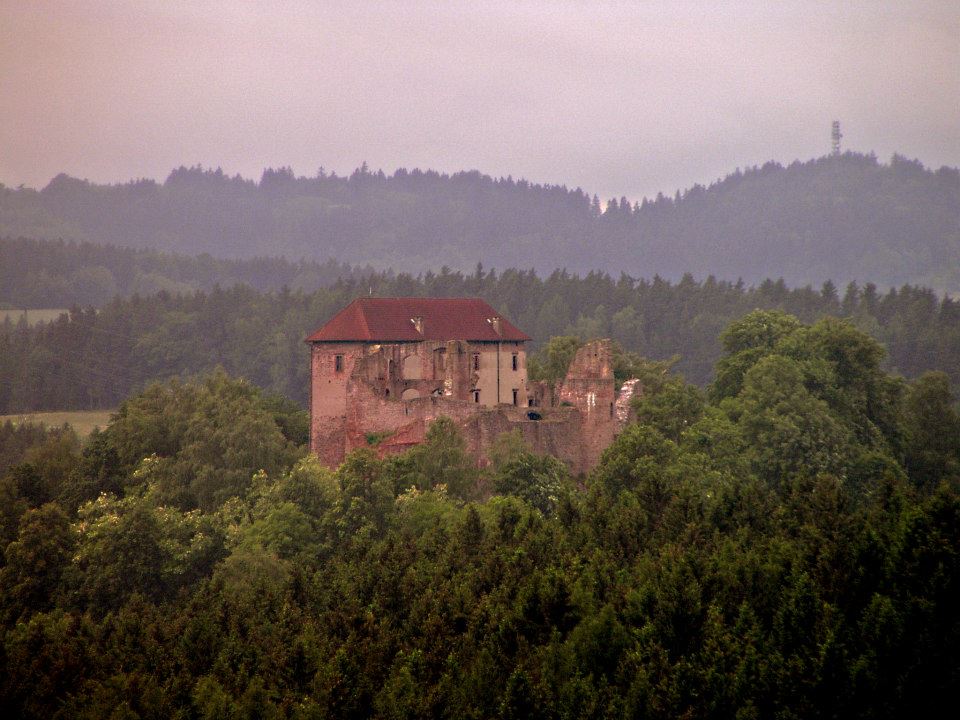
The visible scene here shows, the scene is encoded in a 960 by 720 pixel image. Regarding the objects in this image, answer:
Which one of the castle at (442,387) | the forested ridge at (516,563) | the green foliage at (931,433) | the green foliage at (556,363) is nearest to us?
the forested ridge at (516,563)

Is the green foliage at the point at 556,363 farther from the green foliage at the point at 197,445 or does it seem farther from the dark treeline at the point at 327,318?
the dark treeline at the point at 327,318

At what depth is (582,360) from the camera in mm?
69562

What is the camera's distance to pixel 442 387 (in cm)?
6875

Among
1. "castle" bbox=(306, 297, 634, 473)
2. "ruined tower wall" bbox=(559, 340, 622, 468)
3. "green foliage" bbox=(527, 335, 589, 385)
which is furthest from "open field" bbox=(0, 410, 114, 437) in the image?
"ruined tower wall" bbox=(559, 340, 622, 468)

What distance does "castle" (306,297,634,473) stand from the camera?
65.8 metres

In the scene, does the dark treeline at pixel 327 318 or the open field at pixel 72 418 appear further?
the dark treeline at pixel 327 318

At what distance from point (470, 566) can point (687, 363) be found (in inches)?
4527

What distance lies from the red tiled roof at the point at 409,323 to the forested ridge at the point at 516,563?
21.9 ft

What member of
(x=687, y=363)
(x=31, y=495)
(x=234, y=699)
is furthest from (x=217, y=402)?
(x=687, y=363)

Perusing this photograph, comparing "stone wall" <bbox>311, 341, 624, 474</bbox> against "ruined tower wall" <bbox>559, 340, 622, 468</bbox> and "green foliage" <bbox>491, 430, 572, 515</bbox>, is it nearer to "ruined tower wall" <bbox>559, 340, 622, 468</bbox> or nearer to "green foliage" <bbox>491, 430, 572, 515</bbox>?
"ruined tower wall" <bbox>559, 340, 622, 468</bbox>

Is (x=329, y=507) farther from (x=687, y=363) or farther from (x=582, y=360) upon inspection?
(x=687, y=363)

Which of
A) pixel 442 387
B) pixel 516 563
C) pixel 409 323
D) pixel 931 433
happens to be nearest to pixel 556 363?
pixel 409 323

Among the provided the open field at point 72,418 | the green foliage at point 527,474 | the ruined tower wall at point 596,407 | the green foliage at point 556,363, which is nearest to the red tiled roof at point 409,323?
the ruined tower wall at point 596,407

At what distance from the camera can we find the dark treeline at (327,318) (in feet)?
487
